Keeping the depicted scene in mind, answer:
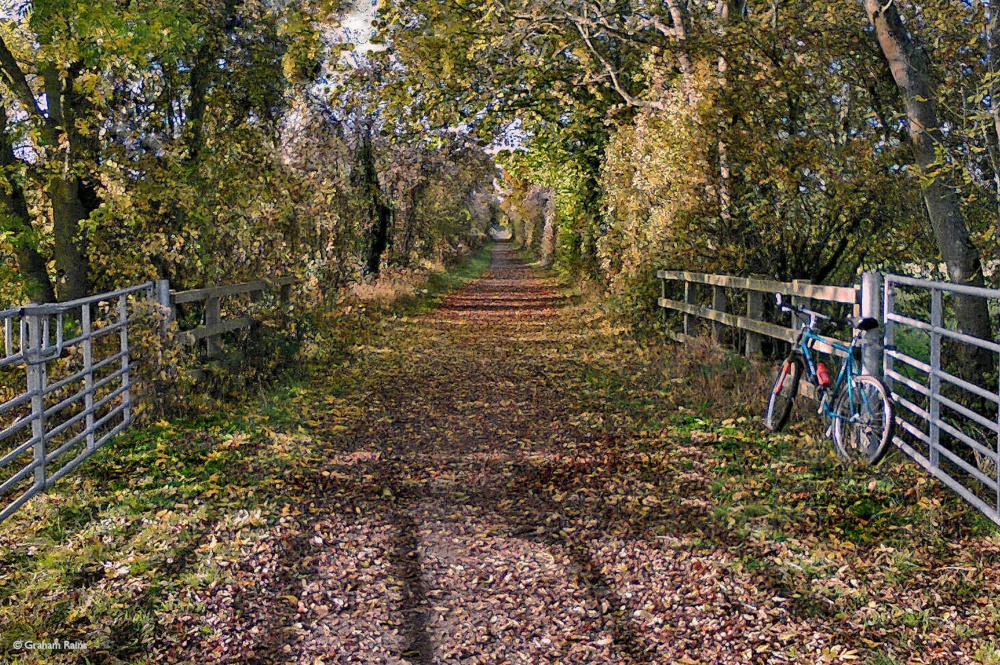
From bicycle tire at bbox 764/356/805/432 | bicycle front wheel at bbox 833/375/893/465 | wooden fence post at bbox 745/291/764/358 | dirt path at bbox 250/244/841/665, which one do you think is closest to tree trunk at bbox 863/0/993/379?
bicycle tire at bbox 764/356/805/432

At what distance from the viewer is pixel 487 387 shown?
1122cm

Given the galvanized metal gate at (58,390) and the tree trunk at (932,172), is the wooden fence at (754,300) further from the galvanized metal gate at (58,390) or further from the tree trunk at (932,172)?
the galvanized metal gate at (58,390)

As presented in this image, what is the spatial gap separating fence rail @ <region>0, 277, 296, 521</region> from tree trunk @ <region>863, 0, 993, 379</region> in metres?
7.30

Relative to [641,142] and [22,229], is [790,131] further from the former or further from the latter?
[22,229]

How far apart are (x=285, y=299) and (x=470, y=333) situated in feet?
19.4

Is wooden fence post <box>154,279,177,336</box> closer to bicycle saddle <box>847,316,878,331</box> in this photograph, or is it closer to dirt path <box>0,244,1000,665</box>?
dirt path <box>0,244,1000,665</box>

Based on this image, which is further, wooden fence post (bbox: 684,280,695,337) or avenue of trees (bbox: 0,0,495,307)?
wooden fence post (bbox: 684,280,695,337)

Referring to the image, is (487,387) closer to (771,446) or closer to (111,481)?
(771,446)

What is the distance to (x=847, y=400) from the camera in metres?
7.09

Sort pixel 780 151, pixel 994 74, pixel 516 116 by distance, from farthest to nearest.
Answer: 1. pixel 516 116
2. pixel 780 151
3. pixel 994 74

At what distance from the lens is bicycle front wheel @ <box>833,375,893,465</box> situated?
21.2ft

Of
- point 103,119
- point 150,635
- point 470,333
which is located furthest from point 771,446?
point 470,333

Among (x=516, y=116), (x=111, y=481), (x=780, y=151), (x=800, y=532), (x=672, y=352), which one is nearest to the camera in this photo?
(x=800, y=532)

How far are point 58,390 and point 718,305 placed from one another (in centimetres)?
851
